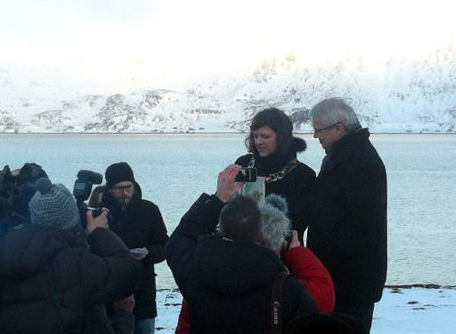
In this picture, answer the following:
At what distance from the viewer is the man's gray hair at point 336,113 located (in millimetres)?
4078

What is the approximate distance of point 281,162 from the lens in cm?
435

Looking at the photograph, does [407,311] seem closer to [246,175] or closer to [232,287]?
[246,175]

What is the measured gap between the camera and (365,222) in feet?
13.1

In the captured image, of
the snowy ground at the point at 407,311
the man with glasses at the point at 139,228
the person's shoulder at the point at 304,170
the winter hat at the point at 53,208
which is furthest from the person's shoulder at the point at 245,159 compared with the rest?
the snowy ground at the point at 407,311

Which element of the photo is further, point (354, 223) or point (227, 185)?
point (354, 223)

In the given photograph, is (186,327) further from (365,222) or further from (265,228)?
(365,222)

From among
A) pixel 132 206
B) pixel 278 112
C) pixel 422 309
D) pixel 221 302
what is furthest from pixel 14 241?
pixel 422 309

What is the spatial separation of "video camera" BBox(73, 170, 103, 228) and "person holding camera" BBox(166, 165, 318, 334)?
0.52m

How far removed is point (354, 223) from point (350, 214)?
0.17 feet

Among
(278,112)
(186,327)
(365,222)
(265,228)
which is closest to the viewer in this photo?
(265,228)

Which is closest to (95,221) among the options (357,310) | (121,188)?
(357,310)

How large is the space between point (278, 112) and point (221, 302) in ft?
5.17

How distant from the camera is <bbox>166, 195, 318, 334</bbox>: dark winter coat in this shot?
293 cm

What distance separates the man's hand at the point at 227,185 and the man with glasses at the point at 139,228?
175cm
